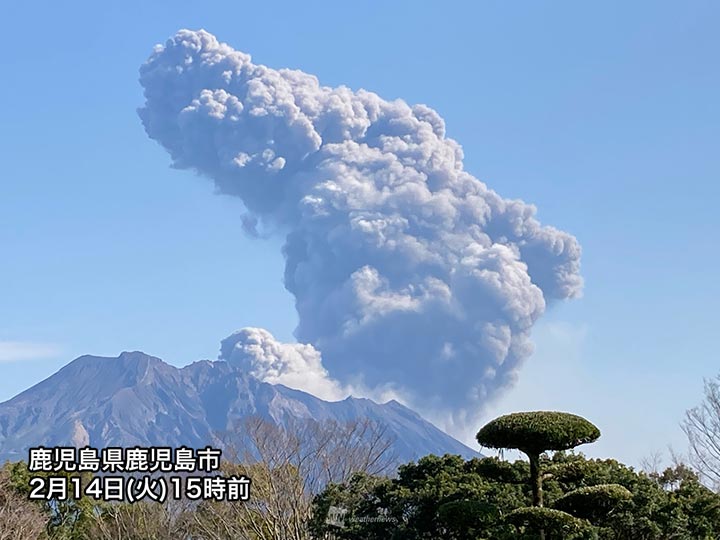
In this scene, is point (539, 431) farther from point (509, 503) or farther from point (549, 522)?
point (509, 503)

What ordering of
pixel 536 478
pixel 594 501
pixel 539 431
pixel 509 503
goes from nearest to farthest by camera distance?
pixel 539 431 → pixel 536 478 → pixel 594 501 → pixel 509 503

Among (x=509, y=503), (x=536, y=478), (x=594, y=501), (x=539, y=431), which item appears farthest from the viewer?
(x=509, y=503)

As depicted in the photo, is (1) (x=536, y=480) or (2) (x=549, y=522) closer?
(2) (x=549, y=522)

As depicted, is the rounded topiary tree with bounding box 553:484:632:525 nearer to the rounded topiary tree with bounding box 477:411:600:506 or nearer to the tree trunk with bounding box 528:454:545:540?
the tree trunk with bounding box 528:454:545:540

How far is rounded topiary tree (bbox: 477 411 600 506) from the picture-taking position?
14336 mm

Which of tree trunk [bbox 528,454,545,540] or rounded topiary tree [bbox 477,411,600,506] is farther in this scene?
tree trunk [bbox 528,454,545,540]

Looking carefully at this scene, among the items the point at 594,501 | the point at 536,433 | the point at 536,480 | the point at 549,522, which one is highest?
the point at 536,433

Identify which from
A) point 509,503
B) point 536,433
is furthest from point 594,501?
point 536,433

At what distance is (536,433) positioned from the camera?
565 inches

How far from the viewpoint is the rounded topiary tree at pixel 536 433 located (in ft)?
47.0

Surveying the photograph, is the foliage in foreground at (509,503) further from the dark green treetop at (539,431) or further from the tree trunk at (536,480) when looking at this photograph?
the dark green treetop at (539,431)

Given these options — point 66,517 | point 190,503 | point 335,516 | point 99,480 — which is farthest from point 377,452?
point 99,480

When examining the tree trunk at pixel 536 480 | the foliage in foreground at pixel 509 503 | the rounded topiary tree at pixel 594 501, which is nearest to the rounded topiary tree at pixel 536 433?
the tree trunk at pixel 536 480

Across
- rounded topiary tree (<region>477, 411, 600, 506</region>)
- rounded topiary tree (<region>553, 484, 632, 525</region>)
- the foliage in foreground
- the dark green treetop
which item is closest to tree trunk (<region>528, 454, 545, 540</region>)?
rounded topiary tree (<region>477, 411, 600, 506</region>)
